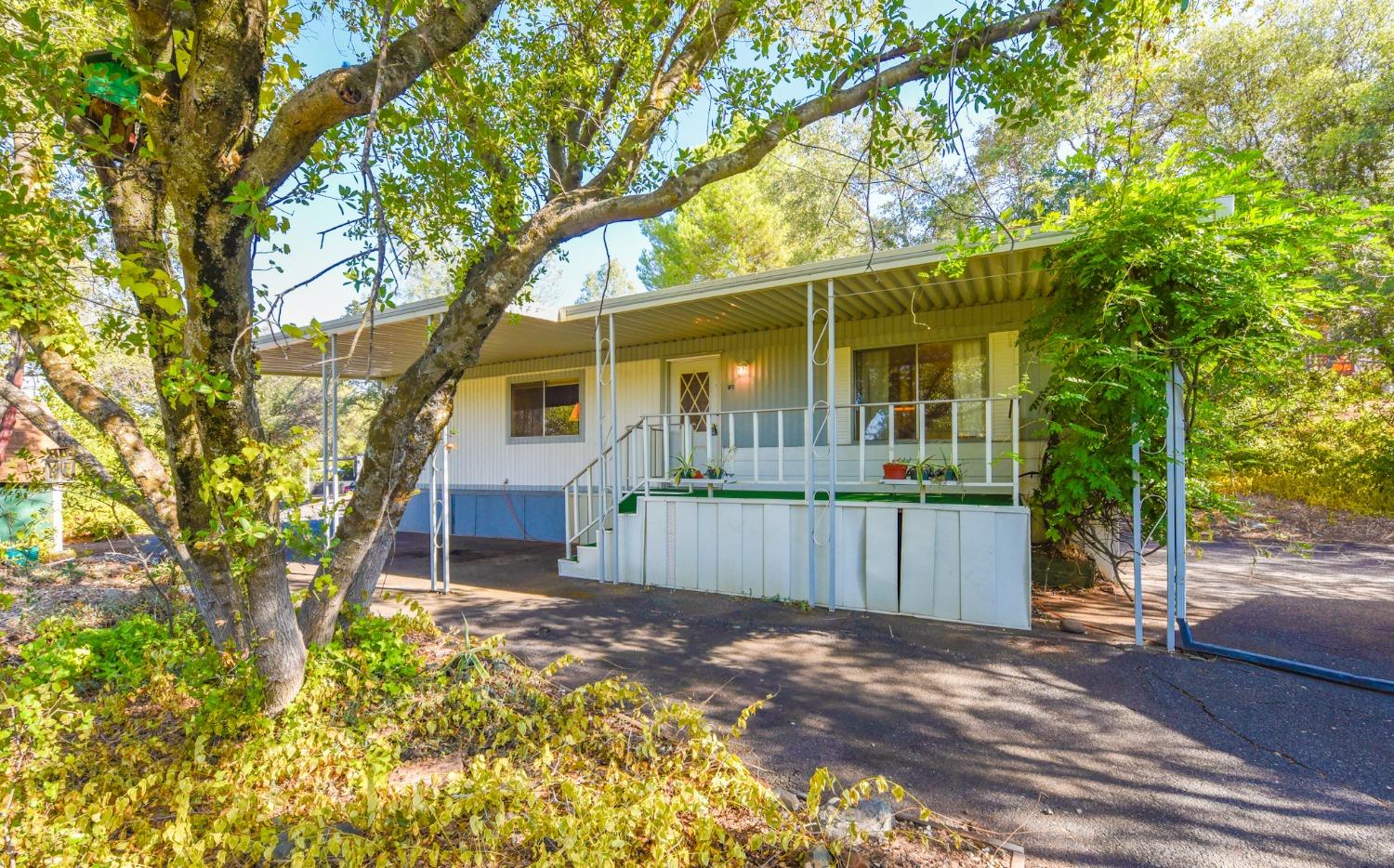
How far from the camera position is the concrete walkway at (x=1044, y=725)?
2.45m

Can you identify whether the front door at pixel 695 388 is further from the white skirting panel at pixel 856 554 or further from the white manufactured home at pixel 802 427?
the white skirting panel at pixel 856 554

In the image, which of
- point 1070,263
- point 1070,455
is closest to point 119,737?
point 1070,455

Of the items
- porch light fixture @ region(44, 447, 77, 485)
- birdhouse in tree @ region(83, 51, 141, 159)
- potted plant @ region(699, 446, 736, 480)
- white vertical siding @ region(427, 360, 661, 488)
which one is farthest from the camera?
white vertical siding @ region(427, 360, 661, 488)

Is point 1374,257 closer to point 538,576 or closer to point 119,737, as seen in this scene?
point 538,576

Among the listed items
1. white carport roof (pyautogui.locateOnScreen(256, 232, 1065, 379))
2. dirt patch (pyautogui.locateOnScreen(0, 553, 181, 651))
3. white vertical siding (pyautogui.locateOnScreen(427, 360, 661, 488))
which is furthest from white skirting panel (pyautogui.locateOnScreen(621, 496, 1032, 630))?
dirt patch (pyautogui.locateOnScreen(0, 553, 181, 651))

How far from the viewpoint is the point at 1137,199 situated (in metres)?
4.56

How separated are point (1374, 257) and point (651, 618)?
12.4 m

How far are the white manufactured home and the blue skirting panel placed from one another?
67 mm

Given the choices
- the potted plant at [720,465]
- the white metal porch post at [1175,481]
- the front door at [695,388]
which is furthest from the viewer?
the front door at [695,388]

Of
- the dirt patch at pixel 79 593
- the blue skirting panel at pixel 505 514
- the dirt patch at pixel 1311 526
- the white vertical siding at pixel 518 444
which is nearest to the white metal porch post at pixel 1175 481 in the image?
the dirt patch at pixel 1311 526

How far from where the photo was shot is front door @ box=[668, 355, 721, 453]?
29.4 feet

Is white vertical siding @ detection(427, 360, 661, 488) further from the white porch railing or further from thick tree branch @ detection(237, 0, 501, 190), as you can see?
thick tree branch @ detection(237, 0, 501, 190)

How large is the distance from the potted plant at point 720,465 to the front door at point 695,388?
2.76ft

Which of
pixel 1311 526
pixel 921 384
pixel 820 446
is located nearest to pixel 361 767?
pixel 820 446
